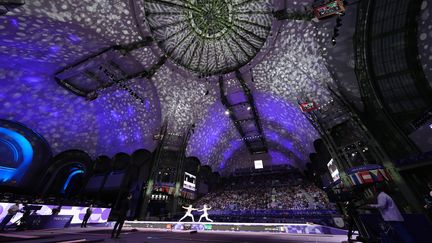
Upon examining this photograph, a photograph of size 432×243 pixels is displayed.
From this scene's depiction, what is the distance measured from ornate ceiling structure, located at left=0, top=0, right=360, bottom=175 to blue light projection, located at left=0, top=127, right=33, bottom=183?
5.49ft

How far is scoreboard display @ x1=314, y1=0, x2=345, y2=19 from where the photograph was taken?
35.7 feet

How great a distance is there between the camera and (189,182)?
2353 centimetres

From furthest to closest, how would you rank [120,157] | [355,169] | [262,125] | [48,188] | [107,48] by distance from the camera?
[262,125] → [120,157] → [48,188] → [107,48] → [355,169]

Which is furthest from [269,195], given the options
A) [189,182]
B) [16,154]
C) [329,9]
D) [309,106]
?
[16,154]

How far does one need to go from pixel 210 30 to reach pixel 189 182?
59.9 ft

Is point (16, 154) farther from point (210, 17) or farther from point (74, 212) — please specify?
point (210, 17)

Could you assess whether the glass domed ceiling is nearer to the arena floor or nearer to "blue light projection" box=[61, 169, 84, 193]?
the arena floor

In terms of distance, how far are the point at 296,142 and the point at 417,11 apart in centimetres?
1645

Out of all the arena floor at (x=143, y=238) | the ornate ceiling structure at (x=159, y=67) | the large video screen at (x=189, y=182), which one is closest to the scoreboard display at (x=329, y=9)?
the ornate ceiling structure at (x=159, y=67)

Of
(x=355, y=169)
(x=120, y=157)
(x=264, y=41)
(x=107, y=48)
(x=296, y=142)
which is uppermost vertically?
(x=264, y=41)

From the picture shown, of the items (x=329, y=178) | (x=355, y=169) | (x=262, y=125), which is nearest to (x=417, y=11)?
(x=355, y=169)

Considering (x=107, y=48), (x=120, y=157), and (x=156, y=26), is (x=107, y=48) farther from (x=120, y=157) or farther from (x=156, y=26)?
(x=120, y=157)

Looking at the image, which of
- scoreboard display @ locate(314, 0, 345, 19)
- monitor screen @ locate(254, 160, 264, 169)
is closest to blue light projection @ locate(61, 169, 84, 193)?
monitor screen @ locate(254, 160, 264, 169)

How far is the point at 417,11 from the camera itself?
37.0 feet
